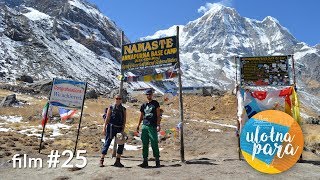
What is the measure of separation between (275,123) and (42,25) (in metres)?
174

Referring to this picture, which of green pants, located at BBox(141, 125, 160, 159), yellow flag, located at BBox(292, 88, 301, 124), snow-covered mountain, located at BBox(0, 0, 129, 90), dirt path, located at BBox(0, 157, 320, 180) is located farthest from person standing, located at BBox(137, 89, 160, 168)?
snow-covered mountain, located at BBox(0, 0, 129, 90)

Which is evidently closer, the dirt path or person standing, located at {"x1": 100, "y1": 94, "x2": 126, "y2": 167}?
the dirt path

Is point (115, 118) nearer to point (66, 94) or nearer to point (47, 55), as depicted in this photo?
point (66, 94)

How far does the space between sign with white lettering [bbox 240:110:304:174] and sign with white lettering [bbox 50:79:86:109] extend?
26.7 feet

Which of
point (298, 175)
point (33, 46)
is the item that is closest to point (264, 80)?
point (298, 175)

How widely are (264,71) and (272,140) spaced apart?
5328 millimetres

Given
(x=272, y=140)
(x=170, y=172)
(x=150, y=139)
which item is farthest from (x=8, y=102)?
(x=272, y=140)

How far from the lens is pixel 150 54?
15016 millimetres

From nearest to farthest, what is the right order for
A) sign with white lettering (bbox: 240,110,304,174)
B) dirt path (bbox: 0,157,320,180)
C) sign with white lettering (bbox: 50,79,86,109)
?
1. sign with white lettering (bbox: 240,110,304,174)
2. dirt path (bbox: 0,157,320,180)
3. sign with white lettering (bbox: 50,79,86,109)

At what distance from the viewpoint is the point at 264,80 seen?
1446 centimetres

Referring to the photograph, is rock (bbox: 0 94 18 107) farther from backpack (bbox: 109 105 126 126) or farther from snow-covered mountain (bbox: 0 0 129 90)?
snow-covered mountain (bbox: 0 0 129 90)

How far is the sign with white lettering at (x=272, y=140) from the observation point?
9.66 metres

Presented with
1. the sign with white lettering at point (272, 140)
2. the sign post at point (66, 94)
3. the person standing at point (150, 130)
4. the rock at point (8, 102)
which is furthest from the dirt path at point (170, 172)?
the rock at point (8, 102)

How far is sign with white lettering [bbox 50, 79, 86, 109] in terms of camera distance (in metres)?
15.9
